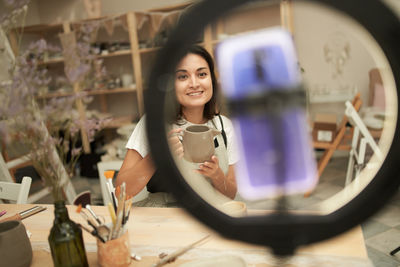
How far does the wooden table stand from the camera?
69cm

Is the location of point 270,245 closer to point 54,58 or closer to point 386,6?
point 386,6

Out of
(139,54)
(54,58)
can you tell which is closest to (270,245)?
(139,54)

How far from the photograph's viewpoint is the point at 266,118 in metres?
0.22

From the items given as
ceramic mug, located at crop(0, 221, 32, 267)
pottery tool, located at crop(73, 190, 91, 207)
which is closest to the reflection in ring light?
ceramic mug, located at crop(0, 221, 32, 267)

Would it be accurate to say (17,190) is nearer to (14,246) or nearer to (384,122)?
(14,246)

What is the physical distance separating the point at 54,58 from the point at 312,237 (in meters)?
3.86

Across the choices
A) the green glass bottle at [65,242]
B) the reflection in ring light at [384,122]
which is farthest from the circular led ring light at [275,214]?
the green glass bottle at [65,242]


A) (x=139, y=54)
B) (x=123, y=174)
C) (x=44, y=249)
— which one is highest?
(x=139, y=54)

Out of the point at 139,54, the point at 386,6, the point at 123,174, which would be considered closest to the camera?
the point at 386,6

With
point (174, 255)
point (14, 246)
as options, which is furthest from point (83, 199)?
point (174, 255)

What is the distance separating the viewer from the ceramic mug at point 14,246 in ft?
2.29

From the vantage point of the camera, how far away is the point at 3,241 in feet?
2.28

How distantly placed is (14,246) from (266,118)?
73 cm

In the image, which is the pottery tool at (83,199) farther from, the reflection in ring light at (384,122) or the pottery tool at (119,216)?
the reflection in ring light at (384,122)
